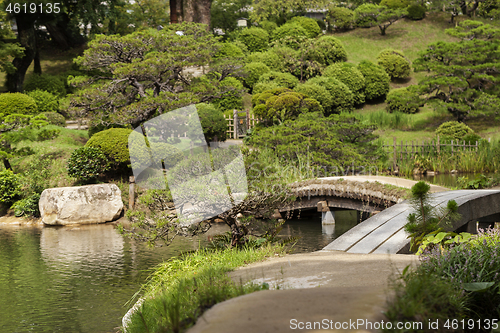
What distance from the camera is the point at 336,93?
824 inches

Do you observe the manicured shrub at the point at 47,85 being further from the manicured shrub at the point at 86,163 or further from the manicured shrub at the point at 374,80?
the manicured shrub at the point at 374,80

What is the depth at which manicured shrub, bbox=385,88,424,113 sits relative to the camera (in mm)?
21250

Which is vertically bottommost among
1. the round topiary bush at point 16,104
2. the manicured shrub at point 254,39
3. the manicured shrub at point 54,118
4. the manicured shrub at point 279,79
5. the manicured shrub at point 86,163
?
the manicured shrub at point 86,163

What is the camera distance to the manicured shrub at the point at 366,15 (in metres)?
31.5

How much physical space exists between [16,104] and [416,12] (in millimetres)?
28460

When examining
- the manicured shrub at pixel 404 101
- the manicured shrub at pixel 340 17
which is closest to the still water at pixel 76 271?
the manicured shrub at pixel 404 101

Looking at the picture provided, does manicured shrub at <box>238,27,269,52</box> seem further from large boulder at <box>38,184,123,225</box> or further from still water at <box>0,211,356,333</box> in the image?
still water at <box>0,211,356,333</box>

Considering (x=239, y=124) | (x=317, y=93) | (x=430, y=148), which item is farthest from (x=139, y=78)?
(x=430, y=148)

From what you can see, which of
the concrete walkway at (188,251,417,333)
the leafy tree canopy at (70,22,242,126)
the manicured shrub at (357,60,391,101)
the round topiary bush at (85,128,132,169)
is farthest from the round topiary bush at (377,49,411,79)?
the concrete walkway at (188,251,417,333)

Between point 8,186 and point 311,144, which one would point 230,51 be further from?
point 8,186

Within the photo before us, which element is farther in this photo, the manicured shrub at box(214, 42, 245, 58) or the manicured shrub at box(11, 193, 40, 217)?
the manicured shrub at box(214, 42, 245, 58)

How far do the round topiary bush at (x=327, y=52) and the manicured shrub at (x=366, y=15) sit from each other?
25.4 feet

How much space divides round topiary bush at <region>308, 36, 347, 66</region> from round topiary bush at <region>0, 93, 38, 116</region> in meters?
13.9

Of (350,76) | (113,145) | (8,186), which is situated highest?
(350,76)
